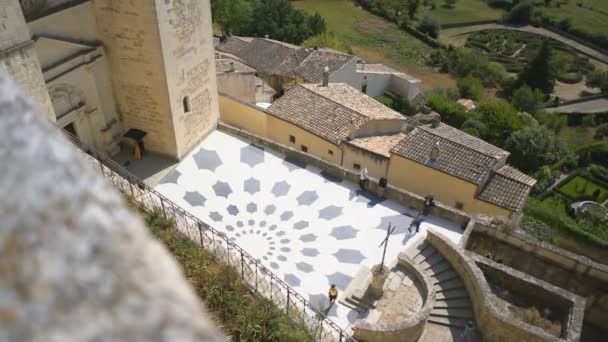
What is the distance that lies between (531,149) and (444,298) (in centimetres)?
2542

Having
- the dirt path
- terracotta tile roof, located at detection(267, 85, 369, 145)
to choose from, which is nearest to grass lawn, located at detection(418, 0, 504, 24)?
the dirt path

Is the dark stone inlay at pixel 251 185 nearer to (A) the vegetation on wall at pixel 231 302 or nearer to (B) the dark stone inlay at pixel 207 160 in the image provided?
(B) the dark stone inlay at pixel 207 160

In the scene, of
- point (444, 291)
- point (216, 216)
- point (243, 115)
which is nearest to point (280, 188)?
point (216, 216)

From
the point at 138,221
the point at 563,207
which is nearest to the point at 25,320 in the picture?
the point at 138,221

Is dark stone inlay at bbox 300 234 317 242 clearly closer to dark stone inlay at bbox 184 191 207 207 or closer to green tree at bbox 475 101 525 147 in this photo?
dark stone inlay at bbox 184 191 207 207

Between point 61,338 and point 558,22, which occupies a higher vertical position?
point 61,338

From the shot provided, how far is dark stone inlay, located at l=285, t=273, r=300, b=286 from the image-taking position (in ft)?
47.9

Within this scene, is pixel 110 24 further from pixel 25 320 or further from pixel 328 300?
pixel 25 320

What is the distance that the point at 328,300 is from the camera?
557 inches

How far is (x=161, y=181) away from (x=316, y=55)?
953 inches

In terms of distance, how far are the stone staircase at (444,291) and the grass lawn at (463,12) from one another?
75.9 m

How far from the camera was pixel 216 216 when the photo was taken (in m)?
17.0

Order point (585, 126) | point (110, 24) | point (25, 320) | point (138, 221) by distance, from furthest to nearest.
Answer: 1. point (585, 126)
2. point (110, 24)
3. point (138, 221)
4. point (25, 320)

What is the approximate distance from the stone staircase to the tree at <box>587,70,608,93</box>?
56906 millimetres
